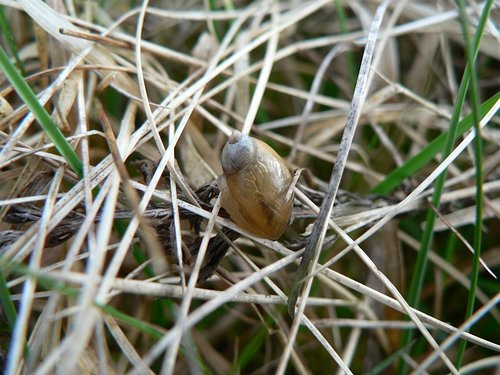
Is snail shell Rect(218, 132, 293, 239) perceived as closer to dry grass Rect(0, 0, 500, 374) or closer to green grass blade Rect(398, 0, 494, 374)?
dry grass Rect(0, 0, 500, 374)

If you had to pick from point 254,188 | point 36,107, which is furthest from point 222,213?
point 36,107

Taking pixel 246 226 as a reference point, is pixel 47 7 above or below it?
above

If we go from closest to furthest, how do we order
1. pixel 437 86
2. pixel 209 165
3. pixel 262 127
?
pixel 209 165 → pixel 262 127 → pixel 437 86

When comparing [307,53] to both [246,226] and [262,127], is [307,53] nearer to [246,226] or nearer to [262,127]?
[262,127]

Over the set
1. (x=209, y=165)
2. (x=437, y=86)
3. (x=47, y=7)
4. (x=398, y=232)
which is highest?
(x=47, y=7)

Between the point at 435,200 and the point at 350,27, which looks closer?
the point at 435,200

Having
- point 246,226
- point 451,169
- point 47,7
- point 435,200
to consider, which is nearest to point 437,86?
point 451,169

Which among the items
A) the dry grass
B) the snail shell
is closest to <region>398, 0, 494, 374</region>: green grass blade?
the dry grass
